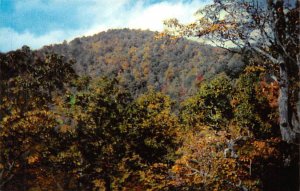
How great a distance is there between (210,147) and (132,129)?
12.3 m

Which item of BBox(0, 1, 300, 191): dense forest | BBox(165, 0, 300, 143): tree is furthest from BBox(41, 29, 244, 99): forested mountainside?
BBox(165, 0, 300, 143): tree

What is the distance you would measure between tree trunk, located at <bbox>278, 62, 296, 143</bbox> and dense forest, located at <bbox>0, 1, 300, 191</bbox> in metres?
0.03

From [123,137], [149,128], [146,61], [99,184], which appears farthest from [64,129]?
[146,61]

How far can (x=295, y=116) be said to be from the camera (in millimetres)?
13039

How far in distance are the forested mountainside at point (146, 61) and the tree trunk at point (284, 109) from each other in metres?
73.9

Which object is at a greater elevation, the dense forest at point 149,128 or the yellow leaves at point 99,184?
the dense forest at point 149,128

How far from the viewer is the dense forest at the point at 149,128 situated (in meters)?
14.0

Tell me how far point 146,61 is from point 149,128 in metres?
103

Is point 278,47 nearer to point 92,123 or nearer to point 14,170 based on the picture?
point 14,170

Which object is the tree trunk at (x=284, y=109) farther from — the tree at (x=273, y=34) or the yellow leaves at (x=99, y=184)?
the yellow leaves at (x=99, y=184)

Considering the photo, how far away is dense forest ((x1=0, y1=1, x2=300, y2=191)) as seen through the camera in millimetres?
13953

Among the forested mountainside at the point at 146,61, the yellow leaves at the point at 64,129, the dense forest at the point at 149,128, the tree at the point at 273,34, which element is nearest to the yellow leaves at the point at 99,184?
the dense forest at the point at 149,128

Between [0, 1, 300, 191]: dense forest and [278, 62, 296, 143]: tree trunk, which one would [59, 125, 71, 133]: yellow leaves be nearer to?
[0, 1, 300, 191]: dense forest

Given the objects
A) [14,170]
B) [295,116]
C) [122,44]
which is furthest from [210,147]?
[122,44]
